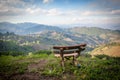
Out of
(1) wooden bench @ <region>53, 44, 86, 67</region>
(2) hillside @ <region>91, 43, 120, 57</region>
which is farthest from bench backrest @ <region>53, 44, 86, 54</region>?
(2) hillside @ <region>91, 43, 120, 57</region>

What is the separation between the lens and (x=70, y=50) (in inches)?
347

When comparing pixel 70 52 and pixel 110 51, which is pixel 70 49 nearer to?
pixel 70 52

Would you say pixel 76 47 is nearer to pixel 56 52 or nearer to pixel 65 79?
pixel 56 52

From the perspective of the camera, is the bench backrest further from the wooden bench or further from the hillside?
the hillside

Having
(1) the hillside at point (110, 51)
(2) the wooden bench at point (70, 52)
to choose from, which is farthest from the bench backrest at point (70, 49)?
(1) the hillside at point (110, 51)

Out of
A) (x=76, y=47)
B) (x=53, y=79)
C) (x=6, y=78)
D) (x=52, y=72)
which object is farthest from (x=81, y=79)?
(x=6, y=78)

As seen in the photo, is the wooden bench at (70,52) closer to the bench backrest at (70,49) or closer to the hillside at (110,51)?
the bench backrest at (70,49)

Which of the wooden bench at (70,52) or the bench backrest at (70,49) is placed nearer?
the bench backrest at (70,49)

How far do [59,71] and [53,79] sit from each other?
1.18 metres

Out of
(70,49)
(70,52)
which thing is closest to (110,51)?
(70,52)

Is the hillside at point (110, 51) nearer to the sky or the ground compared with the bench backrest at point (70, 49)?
nearer to the ground

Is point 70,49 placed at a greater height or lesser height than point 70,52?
greater

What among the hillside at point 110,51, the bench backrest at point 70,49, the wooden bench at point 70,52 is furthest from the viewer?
the hillside at point 110,51

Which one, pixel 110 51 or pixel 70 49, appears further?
pixel 110 51
